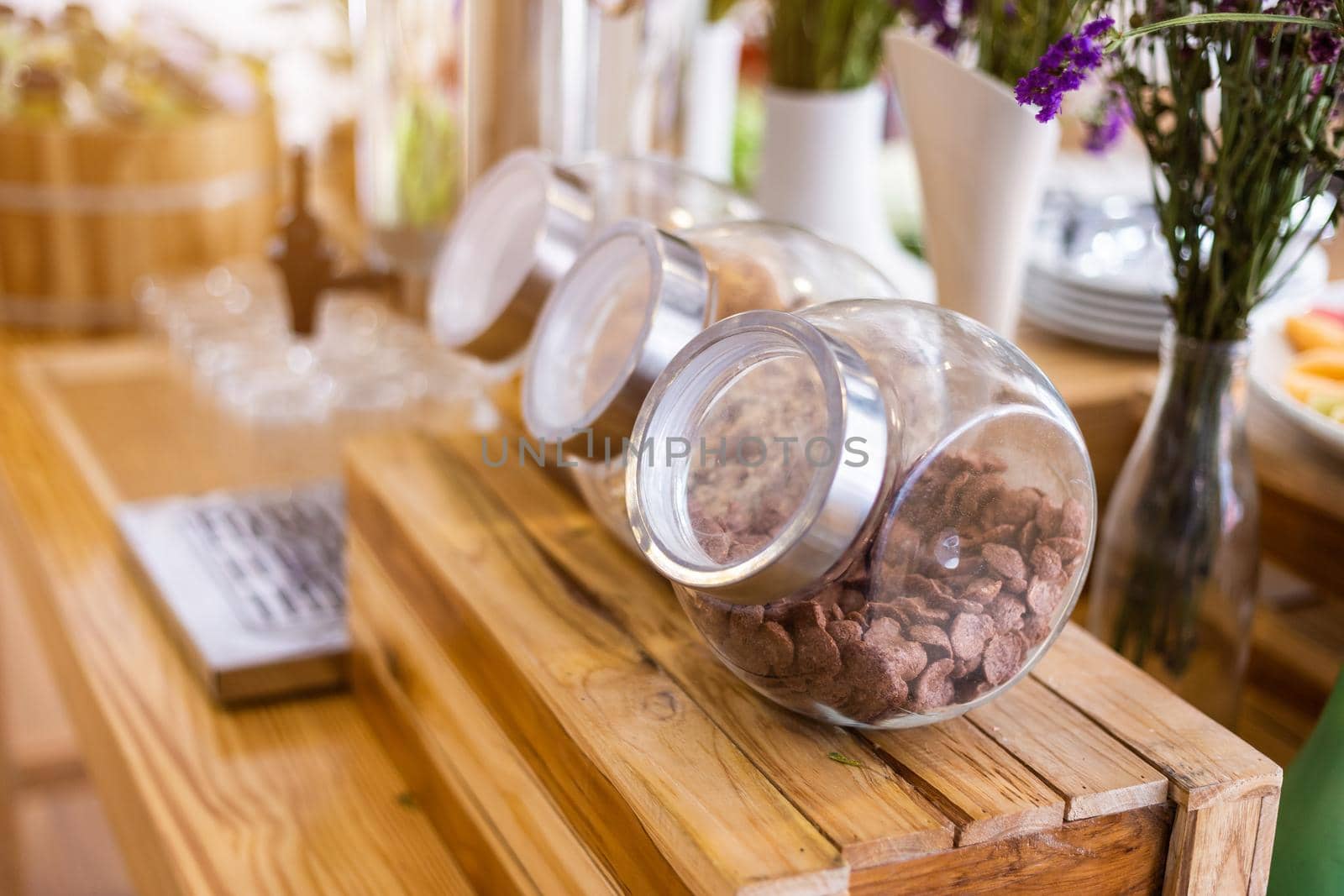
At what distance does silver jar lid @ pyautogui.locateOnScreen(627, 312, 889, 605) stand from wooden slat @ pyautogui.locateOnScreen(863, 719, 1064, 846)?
0.30ft

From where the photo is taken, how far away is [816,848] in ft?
1.47

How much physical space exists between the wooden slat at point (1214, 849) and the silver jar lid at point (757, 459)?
17 centimetres

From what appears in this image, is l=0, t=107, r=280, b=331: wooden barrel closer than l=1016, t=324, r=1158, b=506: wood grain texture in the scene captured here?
No

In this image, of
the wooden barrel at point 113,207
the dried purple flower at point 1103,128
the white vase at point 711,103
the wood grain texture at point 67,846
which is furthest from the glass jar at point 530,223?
the wood grain texture at point 67,846

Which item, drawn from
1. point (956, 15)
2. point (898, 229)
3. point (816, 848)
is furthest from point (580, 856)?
point (898, 229)

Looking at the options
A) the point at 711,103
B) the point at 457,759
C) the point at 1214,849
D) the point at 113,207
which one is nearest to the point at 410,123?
the point at 711,103

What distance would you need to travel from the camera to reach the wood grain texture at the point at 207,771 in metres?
0.67

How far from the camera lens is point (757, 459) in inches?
21.4

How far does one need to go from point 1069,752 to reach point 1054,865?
4 cm

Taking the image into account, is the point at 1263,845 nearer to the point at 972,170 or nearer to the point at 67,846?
the point at 972,170

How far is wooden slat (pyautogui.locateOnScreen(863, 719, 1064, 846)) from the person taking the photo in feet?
1.54

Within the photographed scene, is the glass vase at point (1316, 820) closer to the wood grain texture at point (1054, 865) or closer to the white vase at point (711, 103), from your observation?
the wood grain texture at point (1054, 865)

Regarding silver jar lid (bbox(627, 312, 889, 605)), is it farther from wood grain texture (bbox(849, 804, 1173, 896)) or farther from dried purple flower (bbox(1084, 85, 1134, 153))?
dried purple flower (bbox(1084, 85, 1134, 153))

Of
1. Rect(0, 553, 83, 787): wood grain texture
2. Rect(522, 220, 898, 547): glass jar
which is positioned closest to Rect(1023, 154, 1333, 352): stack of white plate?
Rect(522, 220, 898, 547): glass jar
